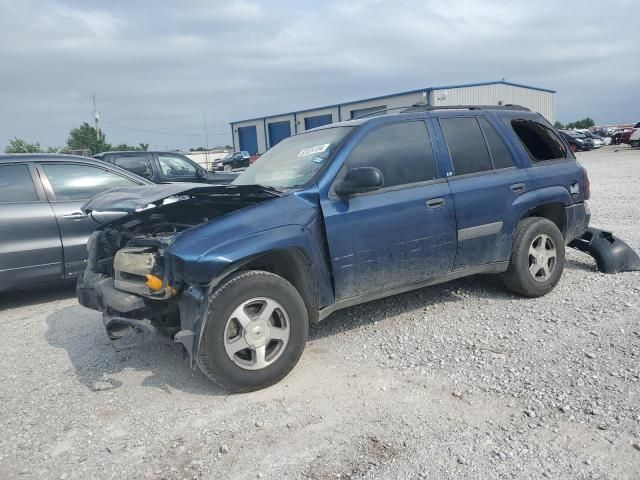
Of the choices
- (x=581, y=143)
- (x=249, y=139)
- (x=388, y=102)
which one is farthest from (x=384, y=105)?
(x=249, y=139)

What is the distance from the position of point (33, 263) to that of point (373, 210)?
3746 mm

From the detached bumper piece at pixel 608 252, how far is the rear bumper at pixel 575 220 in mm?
488

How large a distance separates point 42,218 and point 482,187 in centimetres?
449

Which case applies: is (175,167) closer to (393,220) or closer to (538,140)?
(538,140)

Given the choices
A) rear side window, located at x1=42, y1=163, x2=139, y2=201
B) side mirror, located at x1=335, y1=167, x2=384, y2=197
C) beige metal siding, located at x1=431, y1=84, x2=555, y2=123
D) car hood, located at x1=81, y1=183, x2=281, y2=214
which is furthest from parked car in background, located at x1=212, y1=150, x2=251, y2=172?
side mirror, located at x1=335, y1=167, x2=384, y2=197

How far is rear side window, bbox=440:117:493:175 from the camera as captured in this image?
15.5ft

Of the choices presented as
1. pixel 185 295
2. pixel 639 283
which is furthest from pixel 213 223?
pixel 639 283

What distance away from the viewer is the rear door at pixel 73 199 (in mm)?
5781

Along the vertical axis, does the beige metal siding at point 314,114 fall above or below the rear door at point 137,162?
above

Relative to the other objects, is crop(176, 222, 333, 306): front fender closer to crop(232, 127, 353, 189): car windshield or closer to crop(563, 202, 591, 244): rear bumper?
crop(232, 127, 353, 189): car windshield

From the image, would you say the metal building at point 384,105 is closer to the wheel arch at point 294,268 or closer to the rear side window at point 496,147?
the rear side window at point 496,147

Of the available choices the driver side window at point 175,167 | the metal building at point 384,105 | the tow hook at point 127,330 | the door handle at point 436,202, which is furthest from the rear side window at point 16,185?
the metal building at point 384,105

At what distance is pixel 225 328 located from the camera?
11.3ft

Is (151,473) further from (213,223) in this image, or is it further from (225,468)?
(213,223)
